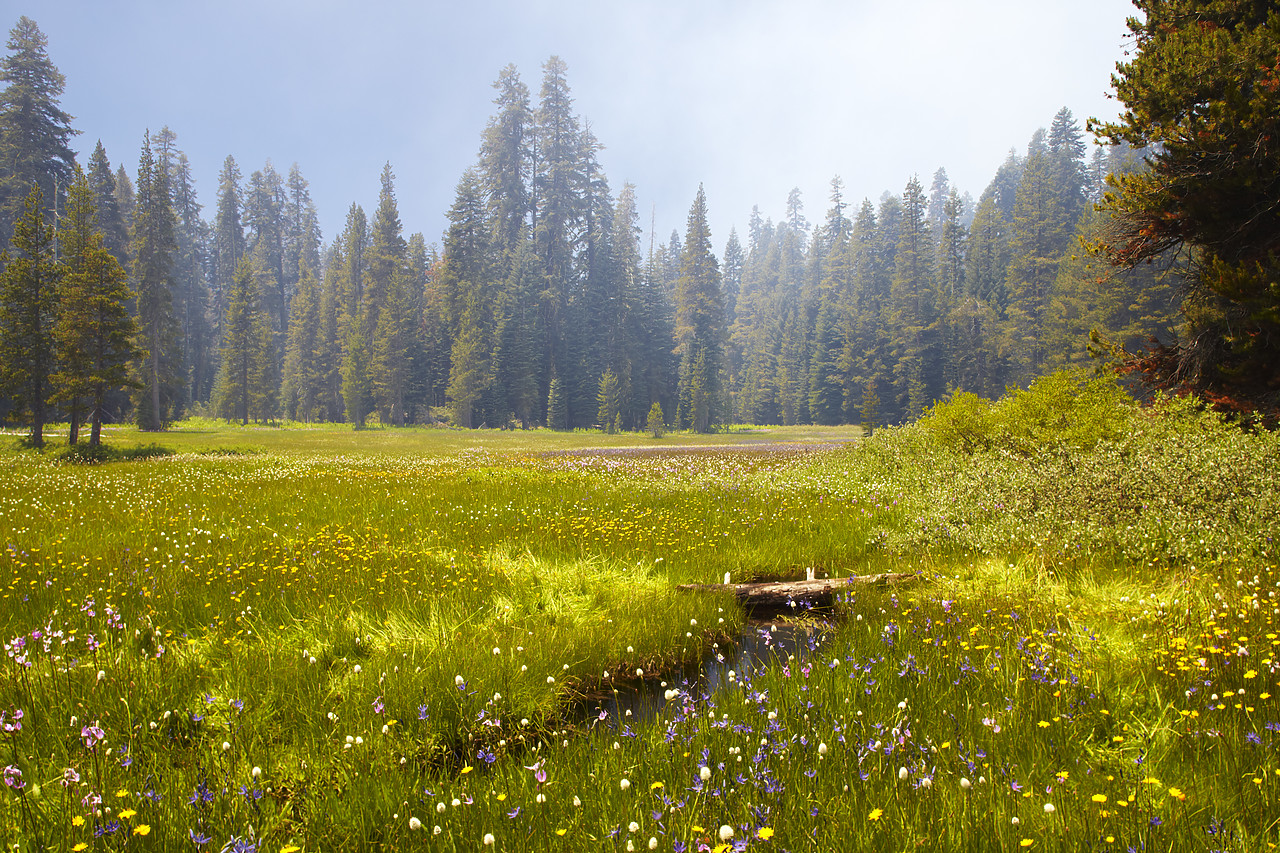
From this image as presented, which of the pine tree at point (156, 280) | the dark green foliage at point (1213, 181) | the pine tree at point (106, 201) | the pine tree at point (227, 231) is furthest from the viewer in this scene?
the pine tree at point (227, 231)

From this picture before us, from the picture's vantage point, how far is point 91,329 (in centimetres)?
2355

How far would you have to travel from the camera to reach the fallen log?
253 inches

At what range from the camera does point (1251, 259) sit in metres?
9.99

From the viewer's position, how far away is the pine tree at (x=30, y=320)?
76.7ft

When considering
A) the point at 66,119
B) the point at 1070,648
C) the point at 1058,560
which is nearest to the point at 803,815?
the point at 1070,648

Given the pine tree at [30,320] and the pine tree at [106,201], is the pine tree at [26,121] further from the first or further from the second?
the pine tree at [30,320]

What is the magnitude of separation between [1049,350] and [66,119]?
3339 inches

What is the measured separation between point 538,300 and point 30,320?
39.6m

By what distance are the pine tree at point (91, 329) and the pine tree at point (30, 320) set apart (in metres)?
0.57

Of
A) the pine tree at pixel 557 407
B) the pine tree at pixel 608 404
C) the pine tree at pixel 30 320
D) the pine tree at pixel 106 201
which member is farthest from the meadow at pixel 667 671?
the pine tree at pixel 106 201

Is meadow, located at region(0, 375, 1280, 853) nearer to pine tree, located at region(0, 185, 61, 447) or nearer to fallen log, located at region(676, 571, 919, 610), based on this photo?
fallen log, located at region(676, 571, 919, 610)

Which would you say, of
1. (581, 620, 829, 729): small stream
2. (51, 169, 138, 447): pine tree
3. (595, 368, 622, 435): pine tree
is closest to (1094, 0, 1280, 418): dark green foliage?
(581, 620, 829, 729): small stream

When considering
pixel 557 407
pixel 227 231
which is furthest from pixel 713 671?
pixel 227 231

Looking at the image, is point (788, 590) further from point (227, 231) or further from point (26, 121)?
point (227, 231)
